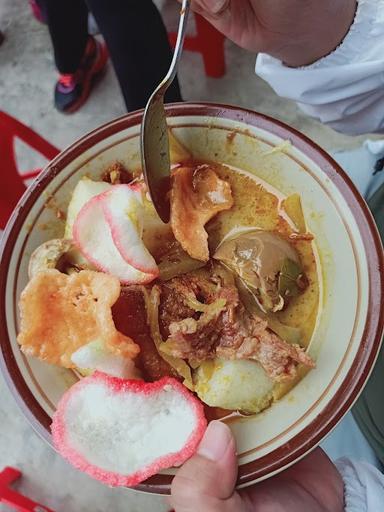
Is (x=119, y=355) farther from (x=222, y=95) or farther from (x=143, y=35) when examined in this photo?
(x=222, y=95)

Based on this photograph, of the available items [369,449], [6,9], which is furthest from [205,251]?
[6,9]

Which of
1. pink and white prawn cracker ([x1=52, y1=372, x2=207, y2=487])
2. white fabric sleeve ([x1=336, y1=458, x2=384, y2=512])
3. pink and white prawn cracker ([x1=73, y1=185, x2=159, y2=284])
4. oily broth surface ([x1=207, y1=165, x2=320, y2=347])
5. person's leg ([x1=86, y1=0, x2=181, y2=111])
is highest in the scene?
person's leg ([x1=86, y1=0, x2=181, y2=111])

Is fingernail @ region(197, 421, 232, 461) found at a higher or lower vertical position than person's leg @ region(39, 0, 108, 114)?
lower

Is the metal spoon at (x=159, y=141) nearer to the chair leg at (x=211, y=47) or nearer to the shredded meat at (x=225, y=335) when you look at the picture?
the shredded meat at (x=225, y=335)

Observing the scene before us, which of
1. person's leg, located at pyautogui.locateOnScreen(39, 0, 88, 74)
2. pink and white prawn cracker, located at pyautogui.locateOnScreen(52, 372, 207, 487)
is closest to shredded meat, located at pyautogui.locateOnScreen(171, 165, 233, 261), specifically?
pink and white prawn cracker, located at pyautogui.locateOnScreen(52, 372, 207, 487)

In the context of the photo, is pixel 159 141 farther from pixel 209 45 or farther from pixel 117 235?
pixel 209 45

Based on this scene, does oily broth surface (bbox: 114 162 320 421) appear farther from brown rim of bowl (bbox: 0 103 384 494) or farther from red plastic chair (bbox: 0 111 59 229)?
red plastic chair (bbox: 0 111 59 229)

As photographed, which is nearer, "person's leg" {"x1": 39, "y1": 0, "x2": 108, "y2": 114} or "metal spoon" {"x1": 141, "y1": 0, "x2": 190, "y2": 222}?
"metal spoon" {"x1": 141, "y1": 0, "x2": 190, "y2": 222}

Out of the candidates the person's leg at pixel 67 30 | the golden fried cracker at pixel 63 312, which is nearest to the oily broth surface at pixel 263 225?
the golden fried cracker at pixel 63 312
